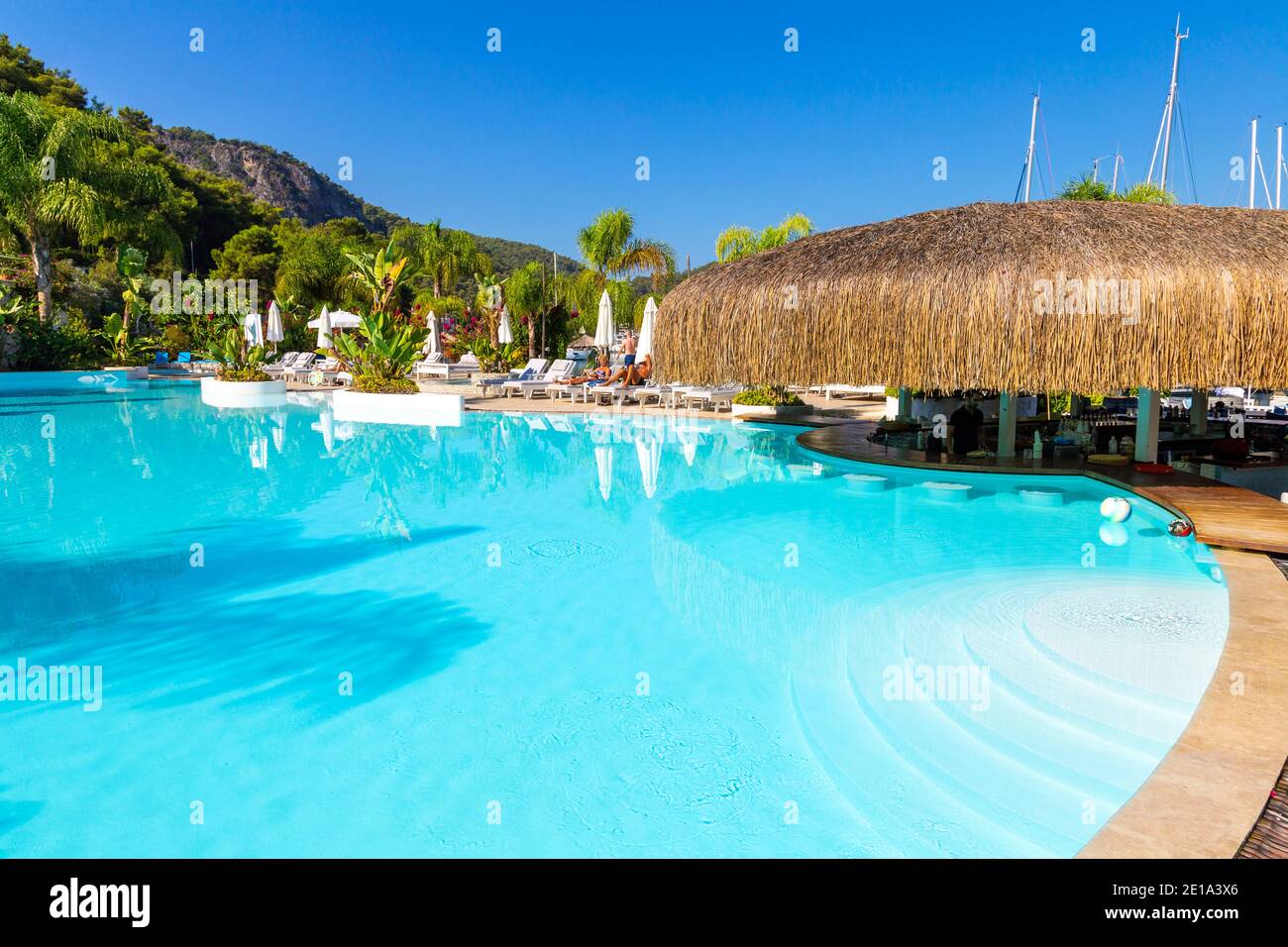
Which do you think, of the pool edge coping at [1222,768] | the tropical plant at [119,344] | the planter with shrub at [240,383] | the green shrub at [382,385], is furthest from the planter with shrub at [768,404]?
the tropical plant at [119,344]

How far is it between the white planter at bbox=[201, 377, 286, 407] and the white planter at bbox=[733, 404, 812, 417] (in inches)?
460

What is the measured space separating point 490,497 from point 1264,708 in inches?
314

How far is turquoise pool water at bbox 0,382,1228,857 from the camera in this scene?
3555 mm

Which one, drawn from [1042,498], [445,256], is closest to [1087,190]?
[1042,498]

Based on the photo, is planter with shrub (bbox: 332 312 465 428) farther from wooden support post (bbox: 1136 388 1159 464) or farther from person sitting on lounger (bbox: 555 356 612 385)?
wooden support post (bbox: 1136 388 1159 464)

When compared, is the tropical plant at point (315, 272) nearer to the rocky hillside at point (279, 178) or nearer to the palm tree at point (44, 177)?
the palm tree at point (44, 177)

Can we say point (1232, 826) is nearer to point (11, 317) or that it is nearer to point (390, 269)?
point (390, 269)

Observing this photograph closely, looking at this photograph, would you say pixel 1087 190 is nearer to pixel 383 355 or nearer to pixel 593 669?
pixel 383 355

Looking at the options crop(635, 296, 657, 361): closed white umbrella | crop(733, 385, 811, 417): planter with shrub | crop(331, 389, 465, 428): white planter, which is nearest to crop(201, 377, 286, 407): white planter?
crop(331, 389, 465, 428): white planter

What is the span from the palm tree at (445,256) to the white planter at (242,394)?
84.2ft

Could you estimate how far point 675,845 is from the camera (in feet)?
11.1

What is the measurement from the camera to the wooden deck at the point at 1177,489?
6.92 m

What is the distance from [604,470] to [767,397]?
22.2 feet

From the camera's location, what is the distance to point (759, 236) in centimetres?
3369
